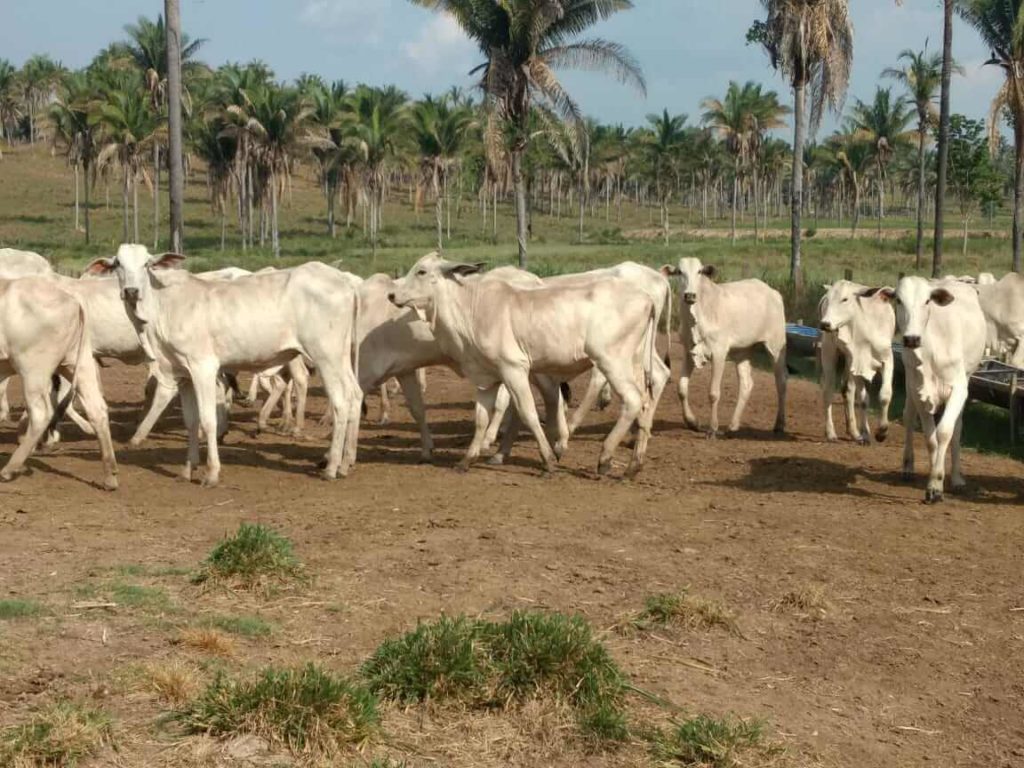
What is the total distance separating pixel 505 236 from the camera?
293 ft

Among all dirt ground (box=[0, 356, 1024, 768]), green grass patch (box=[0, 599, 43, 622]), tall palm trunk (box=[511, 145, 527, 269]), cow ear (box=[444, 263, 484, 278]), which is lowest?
dirt ground (box=[0, 356, 1024, 768])

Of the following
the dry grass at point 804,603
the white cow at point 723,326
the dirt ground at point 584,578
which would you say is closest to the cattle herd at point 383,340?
the dirt ground at point 584,578

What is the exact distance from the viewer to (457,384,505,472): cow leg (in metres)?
12.9

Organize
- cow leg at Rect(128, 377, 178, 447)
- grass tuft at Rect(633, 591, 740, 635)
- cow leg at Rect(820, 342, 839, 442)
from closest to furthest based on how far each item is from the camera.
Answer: grass tuft at Rect(633, 591, 740, 635)
cow leg at Rect(128, 377, 178, 447)
cow leg at Rect(820, 342, 839, 442)

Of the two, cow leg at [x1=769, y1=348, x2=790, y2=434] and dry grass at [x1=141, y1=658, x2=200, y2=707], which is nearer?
dry grass at [x1=141, y1=658, x2=200, y2=707]

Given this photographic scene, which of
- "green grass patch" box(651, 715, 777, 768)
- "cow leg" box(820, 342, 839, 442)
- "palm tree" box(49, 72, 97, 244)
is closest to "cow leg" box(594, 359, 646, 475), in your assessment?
"cow leg" box(820, 342, 839, 442)

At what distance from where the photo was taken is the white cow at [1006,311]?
1809 cm

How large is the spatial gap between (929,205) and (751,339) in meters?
118

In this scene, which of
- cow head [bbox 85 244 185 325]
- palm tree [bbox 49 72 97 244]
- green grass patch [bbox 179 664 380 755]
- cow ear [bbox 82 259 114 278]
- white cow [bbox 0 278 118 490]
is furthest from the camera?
palm tree [bbox 49 72 97 244]

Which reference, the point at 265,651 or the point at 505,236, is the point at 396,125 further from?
the point at 265,651

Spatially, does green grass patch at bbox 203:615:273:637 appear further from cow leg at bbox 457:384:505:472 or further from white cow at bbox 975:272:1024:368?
white cow at bbox 975:272:1024:368

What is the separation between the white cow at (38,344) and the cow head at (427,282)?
3189 mm

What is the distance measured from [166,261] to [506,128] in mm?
19734

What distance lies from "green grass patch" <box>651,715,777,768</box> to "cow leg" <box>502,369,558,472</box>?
22.5 ft
